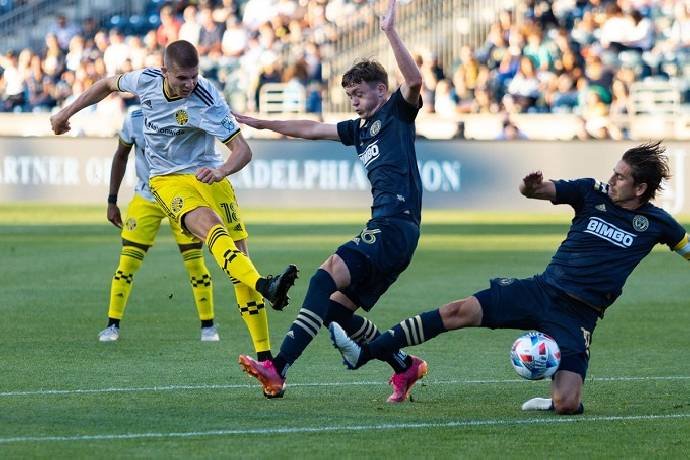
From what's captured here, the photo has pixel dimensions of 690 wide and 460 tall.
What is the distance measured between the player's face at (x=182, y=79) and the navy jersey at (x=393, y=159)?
1.37 metres

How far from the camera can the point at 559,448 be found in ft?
22.8

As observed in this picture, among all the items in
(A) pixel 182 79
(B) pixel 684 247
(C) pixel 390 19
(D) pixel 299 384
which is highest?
(C) pixel 390 19

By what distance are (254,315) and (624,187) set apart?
102 inches

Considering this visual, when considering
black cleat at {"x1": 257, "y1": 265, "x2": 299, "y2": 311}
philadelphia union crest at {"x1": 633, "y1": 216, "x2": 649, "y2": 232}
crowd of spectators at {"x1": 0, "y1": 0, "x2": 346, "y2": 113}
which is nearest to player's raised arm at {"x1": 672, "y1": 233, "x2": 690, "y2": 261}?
philadelphia union crest at {"x1": 633, "y1": 216, "x2": 649, "y2": 232}

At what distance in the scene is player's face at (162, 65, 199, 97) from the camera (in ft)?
30.6

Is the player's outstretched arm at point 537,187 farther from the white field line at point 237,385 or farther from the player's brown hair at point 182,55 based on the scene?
the player's brown hair at point 182,55

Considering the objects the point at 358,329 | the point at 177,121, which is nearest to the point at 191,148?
the point at 177,121

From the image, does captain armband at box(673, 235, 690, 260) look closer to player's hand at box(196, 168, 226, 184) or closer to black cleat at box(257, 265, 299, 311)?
black cleat at box(257, 265, 299, 311)

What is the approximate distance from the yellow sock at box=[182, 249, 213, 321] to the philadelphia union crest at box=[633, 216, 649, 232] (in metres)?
4.30

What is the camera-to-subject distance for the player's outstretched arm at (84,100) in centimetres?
966

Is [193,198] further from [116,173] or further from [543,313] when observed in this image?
[543,313]

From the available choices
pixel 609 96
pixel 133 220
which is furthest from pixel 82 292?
pixel 609 96

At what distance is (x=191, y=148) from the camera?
990 cm

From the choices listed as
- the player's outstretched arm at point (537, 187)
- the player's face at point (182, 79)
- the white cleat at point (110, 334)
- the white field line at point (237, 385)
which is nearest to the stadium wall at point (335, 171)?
the white cleat at point (110, 334)
